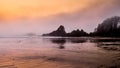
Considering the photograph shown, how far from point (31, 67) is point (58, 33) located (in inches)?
5922

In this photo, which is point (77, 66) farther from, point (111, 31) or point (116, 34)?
point (111, 31)

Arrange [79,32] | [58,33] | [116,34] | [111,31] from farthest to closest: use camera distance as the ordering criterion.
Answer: [58,33]
[79,32]
[111,31]
[116,34]

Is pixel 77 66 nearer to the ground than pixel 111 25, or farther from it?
nearer to the ground

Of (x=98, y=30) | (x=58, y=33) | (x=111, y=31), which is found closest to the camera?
(x=111, y=31)

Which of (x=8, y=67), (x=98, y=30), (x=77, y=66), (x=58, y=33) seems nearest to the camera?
(x=8, y=67)

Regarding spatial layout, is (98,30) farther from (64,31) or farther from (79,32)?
(64,31)

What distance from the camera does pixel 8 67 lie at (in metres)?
13.9

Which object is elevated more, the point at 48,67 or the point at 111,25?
the point at 111,25

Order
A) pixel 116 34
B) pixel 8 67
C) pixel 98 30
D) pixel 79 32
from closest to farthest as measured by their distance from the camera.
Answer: pixel 8 67 → pixel 116 34 → pixel 98 30 → pixel 79 32

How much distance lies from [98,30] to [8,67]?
420 feet

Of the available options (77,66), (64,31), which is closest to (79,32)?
(64,31)

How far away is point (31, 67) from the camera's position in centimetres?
1410

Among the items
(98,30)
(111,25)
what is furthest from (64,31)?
(111,25)

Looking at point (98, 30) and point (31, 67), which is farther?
point (98, 30)
